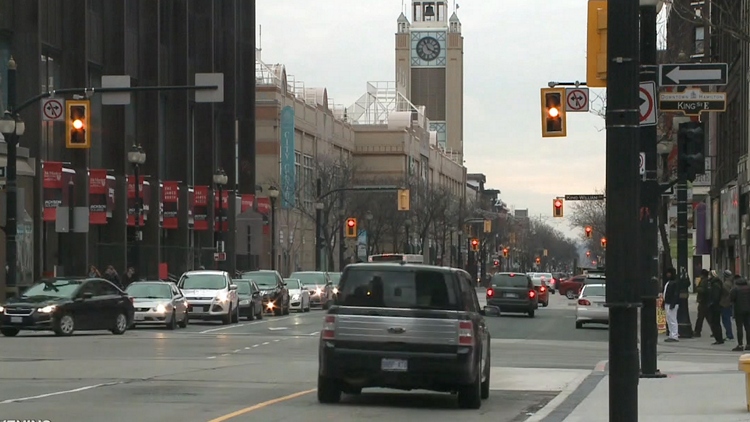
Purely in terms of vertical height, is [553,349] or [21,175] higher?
[21,175]

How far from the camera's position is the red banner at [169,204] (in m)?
67.8

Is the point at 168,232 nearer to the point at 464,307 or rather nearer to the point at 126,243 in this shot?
the point at 126,243

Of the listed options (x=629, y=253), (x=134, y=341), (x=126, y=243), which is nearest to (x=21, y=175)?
(x=126, y=243)

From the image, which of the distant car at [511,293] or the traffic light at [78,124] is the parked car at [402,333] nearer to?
the traffic light at [78,124]

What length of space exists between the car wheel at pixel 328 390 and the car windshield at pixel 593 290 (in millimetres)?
27275

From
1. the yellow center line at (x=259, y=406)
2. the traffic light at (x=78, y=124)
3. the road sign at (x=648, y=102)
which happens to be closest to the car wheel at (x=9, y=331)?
the traffic light at (x=78, y=124)

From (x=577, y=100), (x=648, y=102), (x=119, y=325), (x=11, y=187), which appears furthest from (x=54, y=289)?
(x=648, y=102)

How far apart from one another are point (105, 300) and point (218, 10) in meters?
46.9

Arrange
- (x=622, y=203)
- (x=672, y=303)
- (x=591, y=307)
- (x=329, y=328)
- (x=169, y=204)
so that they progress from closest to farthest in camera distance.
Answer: (x=622, y=203)
(x=329, y=328)
(x=672, y=303)
(x=591, y=307)
(x=169, y=204)

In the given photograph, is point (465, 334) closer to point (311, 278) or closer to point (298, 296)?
point (298, 296)

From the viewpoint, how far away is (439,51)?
18975 centimetres

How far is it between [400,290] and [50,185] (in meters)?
39.0

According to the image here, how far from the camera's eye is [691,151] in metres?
20.4

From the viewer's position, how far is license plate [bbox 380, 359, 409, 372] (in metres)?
16.4
